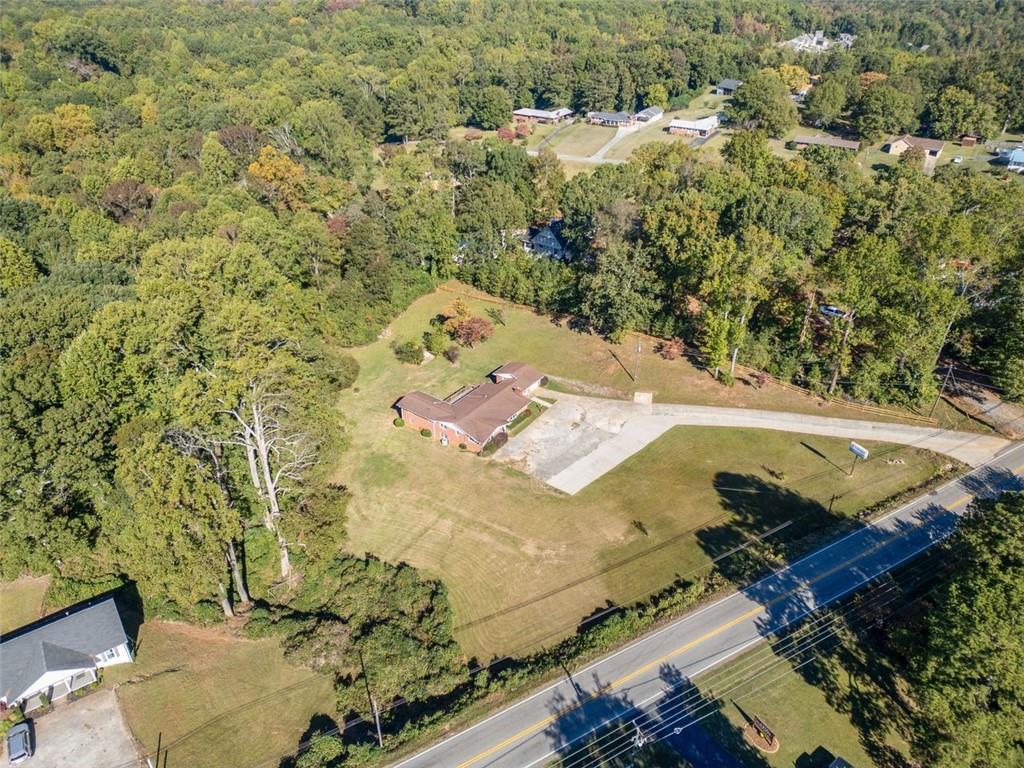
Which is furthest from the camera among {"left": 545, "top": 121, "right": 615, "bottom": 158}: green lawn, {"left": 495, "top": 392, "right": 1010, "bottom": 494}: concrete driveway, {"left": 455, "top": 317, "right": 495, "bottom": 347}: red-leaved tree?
{"left": 545, "top": 121, "right": 615, "bottom": 158}: green lawn

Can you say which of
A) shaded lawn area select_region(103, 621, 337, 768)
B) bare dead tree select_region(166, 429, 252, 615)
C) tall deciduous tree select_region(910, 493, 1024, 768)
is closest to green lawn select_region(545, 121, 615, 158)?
bare dead tree select_region(166, 429, 252, 615)

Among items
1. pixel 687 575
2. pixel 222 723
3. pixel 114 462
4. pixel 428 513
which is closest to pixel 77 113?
pixel 114 462

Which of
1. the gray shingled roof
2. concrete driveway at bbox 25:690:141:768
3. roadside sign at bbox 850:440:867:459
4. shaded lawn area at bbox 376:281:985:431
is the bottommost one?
shaded lawn area at bbox 376:281:985:431

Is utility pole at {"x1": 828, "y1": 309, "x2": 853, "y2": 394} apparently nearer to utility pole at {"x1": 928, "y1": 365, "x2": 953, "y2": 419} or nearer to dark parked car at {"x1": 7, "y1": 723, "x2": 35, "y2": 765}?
utility pole at {"x1": 928, "y1": 365, "x2": 953, "y2": 419}

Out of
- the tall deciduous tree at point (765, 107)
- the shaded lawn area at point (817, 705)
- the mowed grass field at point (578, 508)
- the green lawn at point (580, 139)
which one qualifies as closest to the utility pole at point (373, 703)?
the mowed grass field at point (578, 508)

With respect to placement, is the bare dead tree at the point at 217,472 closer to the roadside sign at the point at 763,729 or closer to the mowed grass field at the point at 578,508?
the mowed grass field at the point at 578,508

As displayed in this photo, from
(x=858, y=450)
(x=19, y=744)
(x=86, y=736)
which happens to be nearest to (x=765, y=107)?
(x=858, y=450)
